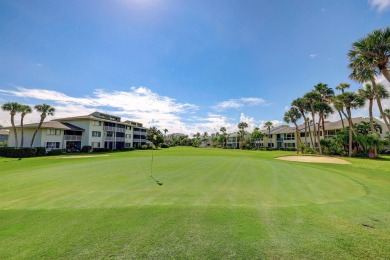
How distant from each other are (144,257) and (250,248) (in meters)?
2.26

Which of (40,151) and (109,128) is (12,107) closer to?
(40,151)

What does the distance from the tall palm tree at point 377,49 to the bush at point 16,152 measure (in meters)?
54.4

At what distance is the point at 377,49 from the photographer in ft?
53.0

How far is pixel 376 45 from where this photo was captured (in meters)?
16.3

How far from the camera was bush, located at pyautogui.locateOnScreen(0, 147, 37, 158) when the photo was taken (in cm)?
3927

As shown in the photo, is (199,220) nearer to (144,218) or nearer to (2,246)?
(144,218)

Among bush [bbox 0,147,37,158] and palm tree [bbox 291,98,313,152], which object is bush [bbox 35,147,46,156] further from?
palm tree [bbox 291,98,313,152]

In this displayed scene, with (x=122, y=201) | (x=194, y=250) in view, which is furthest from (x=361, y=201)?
(x=122, y=201)

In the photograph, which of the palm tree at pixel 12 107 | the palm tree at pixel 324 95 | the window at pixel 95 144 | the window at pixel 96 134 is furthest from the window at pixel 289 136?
the palm tree at pixel 12 107

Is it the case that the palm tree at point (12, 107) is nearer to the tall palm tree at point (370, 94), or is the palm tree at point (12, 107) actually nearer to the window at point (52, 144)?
the window at point (52, 144)

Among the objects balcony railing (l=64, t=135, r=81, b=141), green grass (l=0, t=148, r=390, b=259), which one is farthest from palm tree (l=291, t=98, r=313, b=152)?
balcony railing (l=64, t=135, r=81, b=141)

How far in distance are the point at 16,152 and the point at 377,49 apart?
56.1 m

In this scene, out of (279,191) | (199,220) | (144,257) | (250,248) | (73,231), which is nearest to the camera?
(144,257)

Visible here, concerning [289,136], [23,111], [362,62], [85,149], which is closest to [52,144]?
[85,149]
